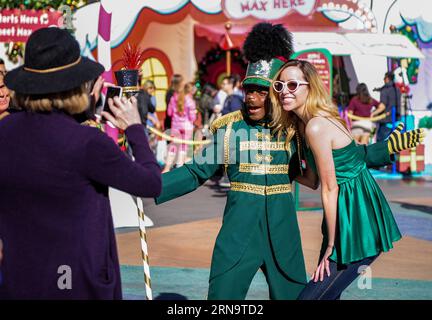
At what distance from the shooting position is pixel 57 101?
10.1 ft

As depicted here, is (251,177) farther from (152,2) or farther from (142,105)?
(152,2)

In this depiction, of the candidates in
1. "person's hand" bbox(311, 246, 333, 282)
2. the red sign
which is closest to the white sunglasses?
"person's hand" bbox(311, 246, 333, 282)

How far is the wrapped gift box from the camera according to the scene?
16.6 metres

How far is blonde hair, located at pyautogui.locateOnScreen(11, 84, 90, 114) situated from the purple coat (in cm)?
Result: 3

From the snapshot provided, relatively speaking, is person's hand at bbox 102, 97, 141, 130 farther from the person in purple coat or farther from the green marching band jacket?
the green marching band jacket

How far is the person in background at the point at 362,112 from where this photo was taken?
17016 mm

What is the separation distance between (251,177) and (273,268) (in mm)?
552

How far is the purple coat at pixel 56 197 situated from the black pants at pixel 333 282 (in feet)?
4.58

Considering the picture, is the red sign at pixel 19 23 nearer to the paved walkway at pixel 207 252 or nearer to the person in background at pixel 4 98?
the paved walkway at pixel 207 252

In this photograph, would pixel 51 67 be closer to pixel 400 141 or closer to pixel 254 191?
pixel 254 191

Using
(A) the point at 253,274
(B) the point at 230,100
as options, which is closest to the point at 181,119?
(B) the point at 230,100

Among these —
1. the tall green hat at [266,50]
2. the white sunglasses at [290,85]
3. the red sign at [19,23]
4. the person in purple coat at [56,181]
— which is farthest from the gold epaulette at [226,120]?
the red sign at [19,23]

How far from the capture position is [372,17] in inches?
706
